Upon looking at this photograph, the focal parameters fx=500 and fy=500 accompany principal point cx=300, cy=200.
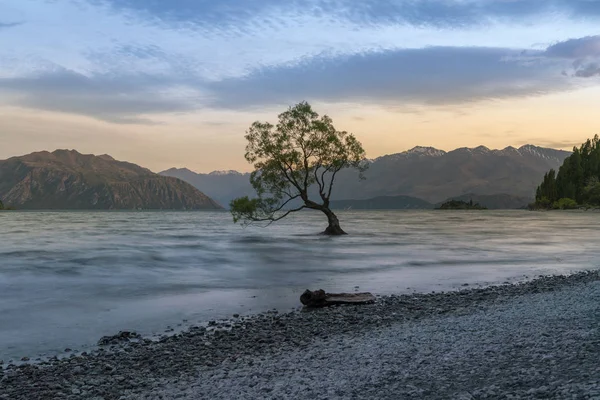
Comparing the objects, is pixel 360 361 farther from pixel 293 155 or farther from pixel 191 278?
pixel 293 155

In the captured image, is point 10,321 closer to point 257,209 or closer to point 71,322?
point 71,322

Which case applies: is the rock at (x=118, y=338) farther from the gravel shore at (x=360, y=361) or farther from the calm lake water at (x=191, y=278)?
the calm lake water at (x=191, y=278)

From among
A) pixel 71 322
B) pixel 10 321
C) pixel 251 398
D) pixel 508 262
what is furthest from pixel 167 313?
pixel 508 262

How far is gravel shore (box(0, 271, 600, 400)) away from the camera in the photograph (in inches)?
382

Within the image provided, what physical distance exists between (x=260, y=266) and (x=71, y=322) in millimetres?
22139

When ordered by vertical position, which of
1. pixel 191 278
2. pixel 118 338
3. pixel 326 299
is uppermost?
pixel 326 299

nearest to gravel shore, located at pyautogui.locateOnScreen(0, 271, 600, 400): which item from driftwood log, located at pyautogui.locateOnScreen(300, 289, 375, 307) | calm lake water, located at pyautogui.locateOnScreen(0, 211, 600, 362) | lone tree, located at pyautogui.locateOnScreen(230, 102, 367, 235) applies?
driftwood log, located at pyautogui.locateOnScreen(300, 289, 375, 307)

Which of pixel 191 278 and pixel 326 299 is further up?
pixel 326 299

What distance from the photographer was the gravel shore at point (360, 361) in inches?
382

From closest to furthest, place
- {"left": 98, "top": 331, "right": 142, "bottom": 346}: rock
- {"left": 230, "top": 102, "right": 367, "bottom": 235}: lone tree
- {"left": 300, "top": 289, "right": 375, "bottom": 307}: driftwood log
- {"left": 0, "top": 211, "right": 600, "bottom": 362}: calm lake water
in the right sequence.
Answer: {"left": 98, "top": 331, "right": 142, "bottom": 346}: rock < {"left": 0, "top": 211, "right": 600, "bottom": 362}: calm lake water < {"left": 300, "top": 289, "right": 375, "bottom": 307}: driftwood log < {"left": 230, "top": 102, "right": 367, "bottom": 235}: lone tree

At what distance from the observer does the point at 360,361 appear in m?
11.8

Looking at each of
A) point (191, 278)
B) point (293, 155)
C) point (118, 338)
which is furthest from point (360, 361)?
point (293, 155)

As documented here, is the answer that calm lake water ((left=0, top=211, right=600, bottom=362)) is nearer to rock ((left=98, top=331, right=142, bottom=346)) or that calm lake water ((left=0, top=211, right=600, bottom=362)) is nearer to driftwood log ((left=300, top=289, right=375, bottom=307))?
rock ((left=98, top=331, right=142, bottom=346))

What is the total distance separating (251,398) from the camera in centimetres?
992
